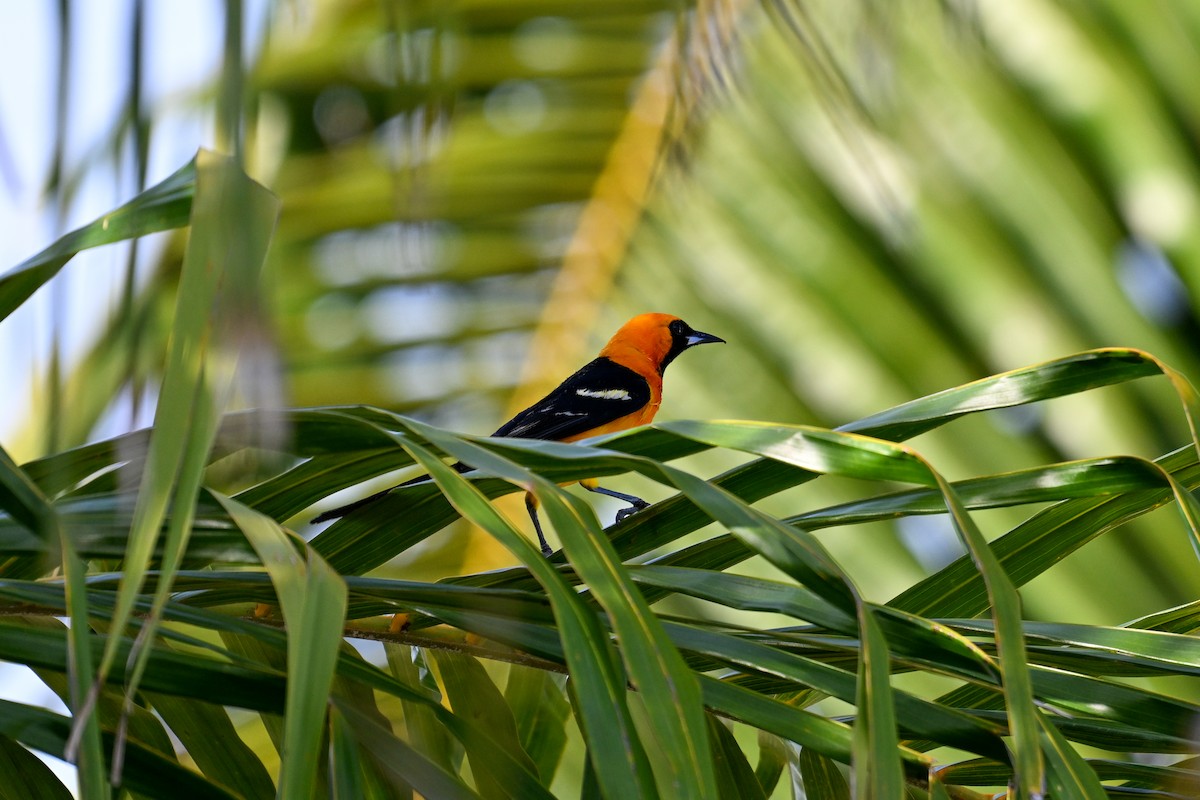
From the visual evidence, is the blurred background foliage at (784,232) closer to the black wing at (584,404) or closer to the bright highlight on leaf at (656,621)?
the black wing at (584,404)

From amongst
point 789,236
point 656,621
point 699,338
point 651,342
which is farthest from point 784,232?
point 656,621

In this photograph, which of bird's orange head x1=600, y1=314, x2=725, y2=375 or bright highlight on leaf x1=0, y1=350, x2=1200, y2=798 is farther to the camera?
bird's orange head x1=600, y1=314, x2=725, y2=375

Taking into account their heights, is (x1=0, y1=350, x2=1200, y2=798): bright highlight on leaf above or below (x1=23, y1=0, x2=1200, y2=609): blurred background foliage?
below

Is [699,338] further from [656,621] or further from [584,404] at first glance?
[656,621]

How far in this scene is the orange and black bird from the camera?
289 cm

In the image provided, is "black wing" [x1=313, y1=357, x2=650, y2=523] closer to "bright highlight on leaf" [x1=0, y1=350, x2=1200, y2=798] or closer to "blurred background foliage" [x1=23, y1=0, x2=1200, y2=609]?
"blurred background foliage" [x1=23, y1=0, x2=1200, y2=609]

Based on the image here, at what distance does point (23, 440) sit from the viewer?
9.86 ft

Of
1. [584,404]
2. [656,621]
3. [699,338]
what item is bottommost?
[656,621]

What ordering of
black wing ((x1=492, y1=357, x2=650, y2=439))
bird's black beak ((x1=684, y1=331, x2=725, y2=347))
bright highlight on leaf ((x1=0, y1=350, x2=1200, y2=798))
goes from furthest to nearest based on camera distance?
bird's black beak ((x1=684, y1=331, x2=725, y2=347))
black wing ((x1=492, y1=357, x2=650, y2=439))
bright highlight on leaf ((x1=0, y1=350, x2=1200, y2=798))

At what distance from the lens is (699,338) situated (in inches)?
134

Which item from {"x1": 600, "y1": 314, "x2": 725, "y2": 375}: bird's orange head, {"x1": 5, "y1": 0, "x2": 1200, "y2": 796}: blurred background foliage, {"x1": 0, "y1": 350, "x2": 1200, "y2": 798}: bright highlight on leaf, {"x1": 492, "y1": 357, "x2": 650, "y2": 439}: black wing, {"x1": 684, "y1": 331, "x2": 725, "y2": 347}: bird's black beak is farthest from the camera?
{"x1": 600, "y1": 314, "x2": 725, "y2": 375}: bird's orange head

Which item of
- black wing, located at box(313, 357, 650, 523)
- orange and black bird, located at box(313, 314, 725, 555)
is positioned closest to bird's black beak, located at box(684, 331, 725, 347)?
orange and black bird, located at box(313, 314, 725, 555)

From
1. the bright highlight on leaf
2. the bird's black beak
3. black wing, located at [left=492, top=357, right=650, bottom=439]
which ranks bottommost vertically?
the bright highlight on leaf

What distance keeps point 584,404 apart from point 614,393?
0.64ft
